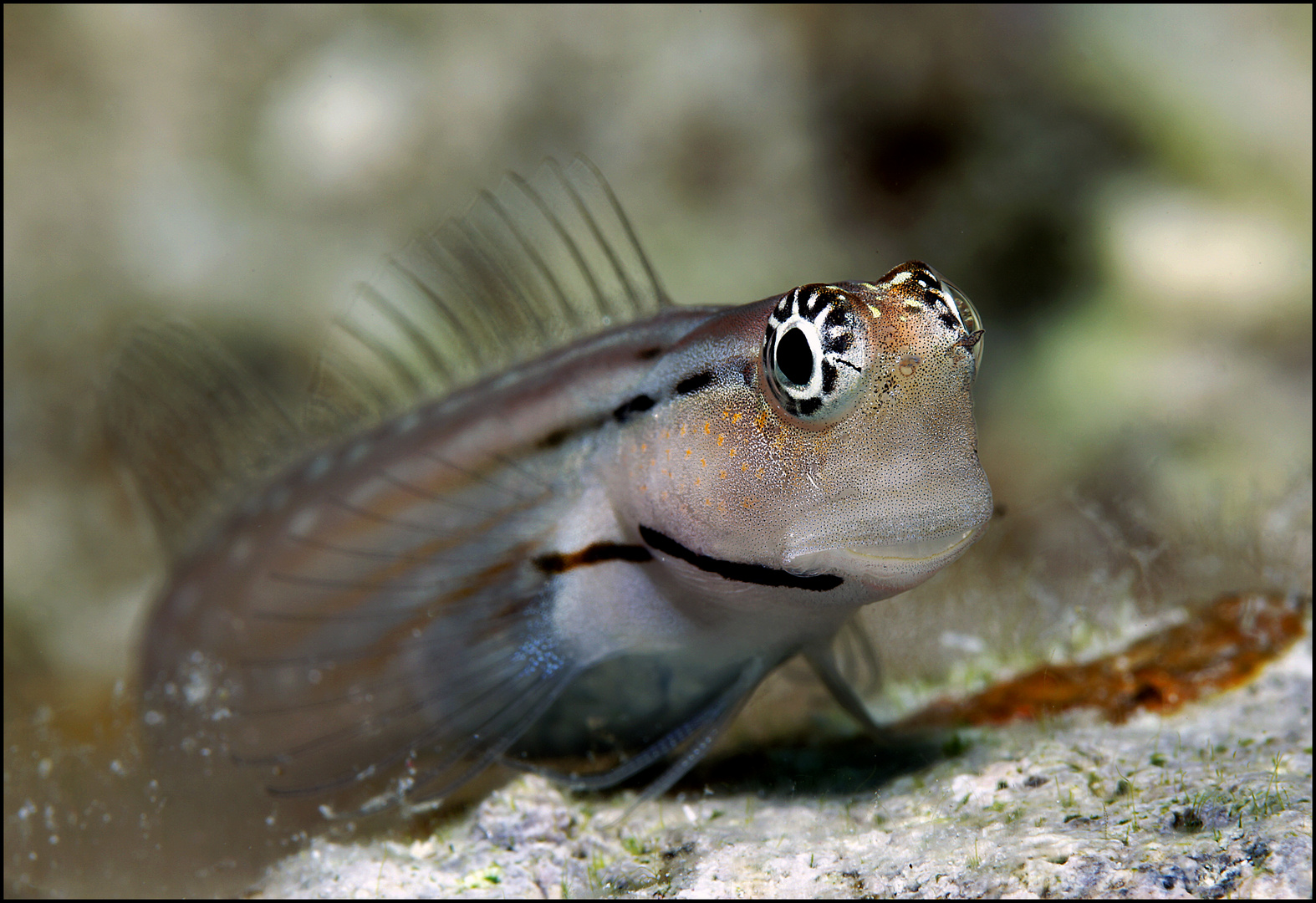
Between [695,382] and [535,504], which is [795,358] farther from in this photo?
[535,504]

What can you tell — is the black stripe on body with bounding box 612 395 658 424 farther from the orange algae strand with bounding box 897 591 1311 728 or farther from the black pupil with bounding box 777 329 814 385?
the orange algae strand with bounding box 897 591 1311 728

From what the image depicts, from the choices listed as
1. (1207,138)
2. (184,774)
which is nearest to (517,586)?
(184,774)

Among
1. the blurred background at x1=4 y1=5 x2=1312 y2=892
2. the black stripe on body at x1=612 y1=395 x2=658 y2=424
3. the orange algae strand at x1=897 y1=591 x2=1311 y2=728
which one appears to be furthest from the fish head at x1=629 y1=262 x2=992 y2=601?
the blurred background at x1=4 y1=5 x2=1312 y2=892

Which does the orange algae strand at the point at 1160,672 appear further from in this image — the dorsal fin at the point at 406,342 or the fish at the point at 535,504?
the dorsal fin at the point at 406,342

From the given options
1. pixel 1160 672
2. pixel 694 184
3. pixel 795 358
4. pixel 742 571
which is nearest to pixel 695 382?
pixel 795 358

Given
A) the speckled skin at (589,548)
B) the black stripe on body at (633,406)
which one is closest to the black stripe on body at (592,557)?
the speckled skin at (589,548)
